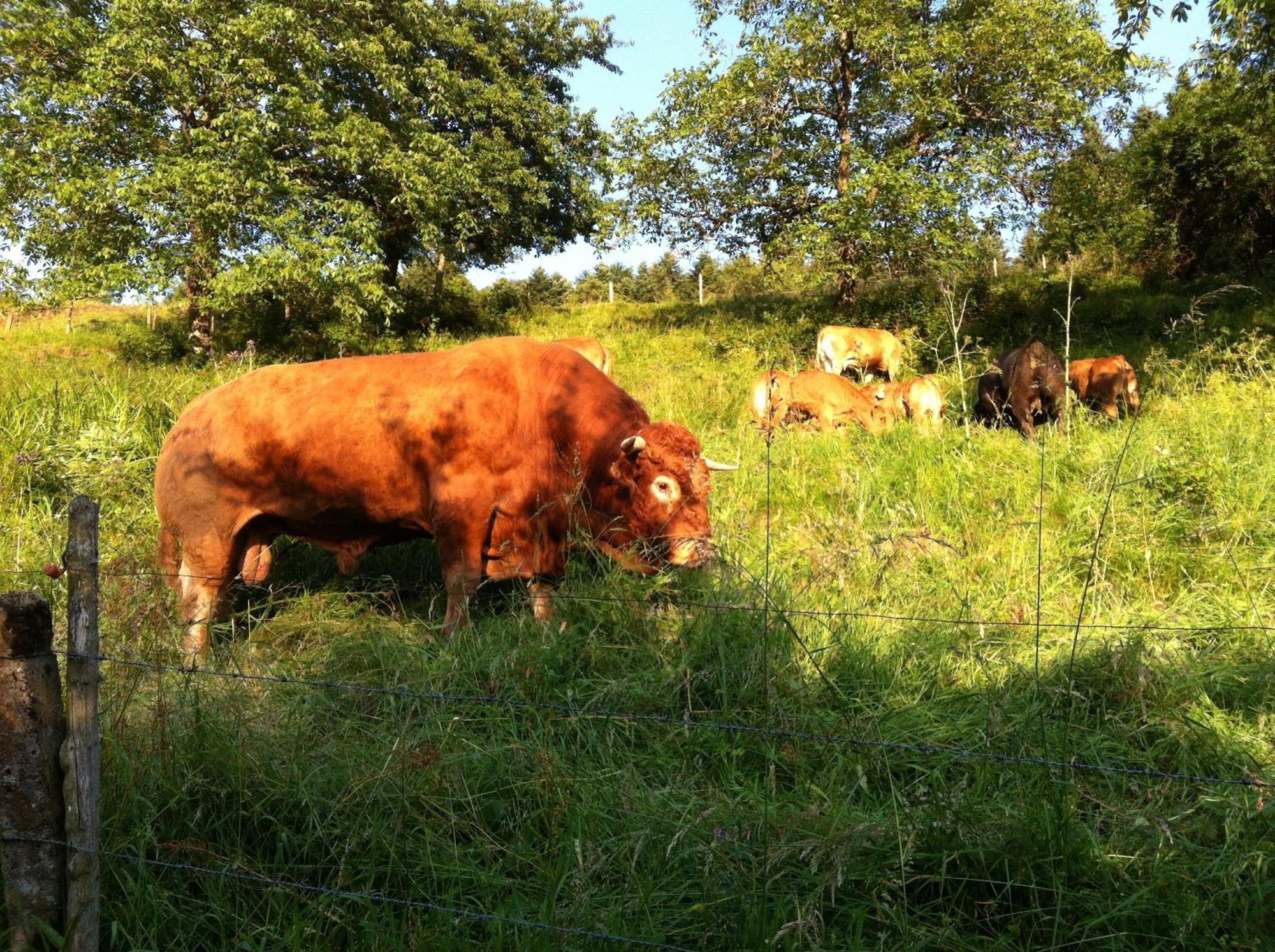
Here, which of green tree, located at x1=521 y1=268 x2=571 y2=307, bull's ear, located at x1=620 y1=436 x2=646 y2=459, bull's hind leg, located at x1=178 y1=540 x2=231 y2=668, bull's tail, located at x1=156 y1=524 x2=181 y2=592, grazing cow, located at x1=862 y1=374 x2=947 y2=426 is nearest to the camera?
bull's ear, located at x1=620 y1=436 x2=646 y2=459

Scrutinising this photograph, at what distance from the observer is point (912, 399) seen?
35.9 ft

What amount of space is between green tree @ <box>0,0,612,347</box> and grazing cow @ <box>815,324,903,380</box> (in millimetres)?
8415

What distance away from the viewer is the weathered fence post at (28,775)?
240 cm

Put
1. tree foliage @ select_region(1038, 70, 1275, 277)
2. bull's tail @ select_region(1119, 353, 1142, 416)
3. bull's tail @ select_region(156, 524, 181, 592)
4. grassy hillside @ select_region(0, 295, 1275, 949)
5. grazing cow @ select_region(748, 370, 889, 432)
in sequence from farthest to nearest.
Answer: tree foliage @ select_region(1038, 70, 1275, 277), grazing cow @ select_region(748, 370, 889, 432), bull's tail @ select_region(1119, 353, 1142, 416), bull's tail @ select_region(156, 524, 181, 592), grassy hillside @ select_region(0, 295, 1275, 949)

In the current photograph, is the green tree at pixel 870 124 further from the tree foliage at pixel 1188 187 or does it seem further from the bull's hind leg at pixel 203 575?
the bull's hind leg at pixel 203 575

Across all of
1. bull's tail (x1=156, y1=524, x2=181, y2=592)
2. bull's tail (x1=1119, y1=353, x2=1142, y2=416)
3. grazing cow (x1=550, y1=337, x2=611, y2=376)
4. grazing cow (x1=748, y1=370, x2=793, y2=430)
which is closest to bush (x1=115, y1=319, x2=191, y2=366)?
grazing cow (x1=550, y1=337, x2=611, y2=376)

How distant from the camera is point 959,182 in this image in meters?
14.8

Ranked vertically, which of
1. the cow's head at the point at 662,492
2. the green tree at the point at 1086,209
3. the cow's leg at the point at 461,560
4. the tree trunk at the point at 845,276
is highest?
the green tree at the point at 1086,209

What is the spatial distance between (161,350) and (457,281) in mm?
12778

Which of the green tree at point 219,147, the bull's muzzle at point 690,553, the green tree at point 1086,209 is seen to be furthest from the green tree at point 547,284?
the bull's muzzle at point 690,553

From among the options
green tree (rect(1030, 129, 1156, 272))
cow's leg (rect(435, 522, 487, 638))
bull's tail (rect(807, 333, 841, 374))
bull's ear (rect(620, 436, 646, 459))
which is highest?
green tree (rect(1030, 129, 1156, 272))

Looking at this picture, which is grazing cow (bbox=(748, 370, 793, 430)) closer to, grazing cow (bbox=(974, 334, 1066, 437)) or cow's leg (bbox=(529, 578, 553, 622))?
grazing cow (bbox=(974, 334, 1066, 437))

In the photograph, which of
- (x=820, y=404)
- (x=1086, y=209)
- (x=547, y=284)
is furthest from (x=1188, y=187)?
(x=547, y=284)

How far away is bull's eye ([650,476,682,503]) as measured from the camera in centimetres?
510
